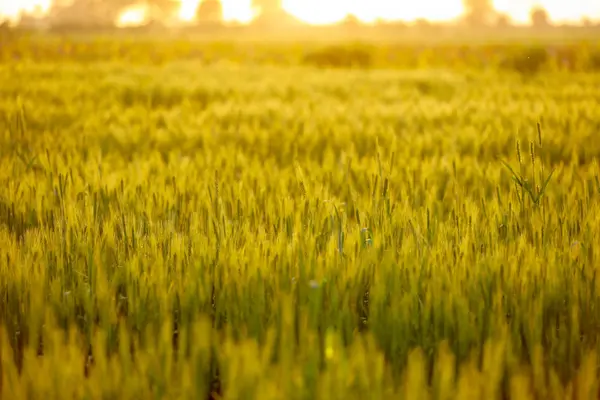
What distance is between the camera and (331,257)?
1268 mm

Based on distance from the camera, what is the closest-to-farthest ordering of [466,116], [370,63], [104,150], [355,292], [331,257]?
[355,292], [331,257], [104,150], [466,116], [370,63]

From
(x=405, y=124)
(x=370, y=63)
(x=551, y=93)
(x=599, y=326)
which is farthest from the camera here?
(x=370, y=63)

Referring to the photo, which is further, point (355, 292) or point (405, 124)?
point (405, 124)

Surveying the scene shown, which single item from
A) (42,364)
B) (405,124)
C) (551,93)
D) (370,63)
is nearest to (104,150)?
(405,124)

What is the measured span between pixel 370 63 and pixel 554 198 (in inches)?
543

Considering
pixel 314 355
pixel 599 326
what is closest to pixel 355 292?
pixel 314 355

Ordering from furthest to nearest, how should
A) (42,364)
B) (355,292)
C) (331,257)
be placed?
(331,257) → (355,292) → (42,364)

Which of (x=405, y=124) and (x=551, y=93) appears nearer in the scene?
(x=405, y=124)

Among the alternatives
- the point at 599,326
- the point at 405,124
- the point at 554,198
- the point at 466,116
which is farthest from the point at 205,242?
the point at 466,116

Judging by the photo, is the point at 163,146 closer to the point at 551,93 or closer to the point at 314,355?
the point at 314,355

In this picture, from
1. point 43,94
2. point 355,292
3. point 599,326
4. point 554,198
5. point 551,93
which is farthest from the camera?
point 551,93

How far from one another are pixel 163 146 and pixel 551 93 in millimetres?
4476

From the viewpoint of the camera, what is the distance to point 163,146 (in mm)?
3373

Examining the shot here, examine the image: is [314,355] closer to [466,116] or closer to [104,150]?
[104,150]
